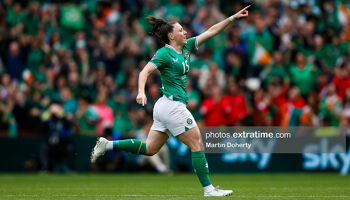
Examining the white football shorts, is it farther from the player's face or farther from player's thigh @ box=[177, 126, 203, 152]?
the player's face

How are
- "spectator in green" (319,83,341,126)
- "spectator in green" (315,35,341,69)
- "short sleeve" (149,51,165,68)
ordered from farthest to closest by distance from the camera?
"spectator in green" (315,35,341,69) → "spectator in green" (319,83,341,126) → "short sleeve" (149,51,165,68)

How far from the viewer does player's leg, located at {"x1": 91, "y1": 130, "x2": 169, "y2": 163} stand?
1028 centimetres

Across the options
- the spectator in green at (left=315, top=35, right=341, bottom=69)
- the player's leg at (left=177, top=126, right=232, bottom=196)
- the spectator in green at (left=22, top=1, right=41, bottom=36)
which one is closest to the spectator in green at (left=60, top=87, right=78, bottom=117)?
the spectator in green at (left=22, top=1, right=41, bottom=36)

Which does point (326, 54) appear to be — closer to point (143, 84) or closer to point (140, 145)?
point (140, 145)

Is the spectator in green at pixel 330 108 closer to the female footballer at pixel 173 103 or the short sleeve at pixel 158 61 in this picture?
the female footballer at pixel 173 103

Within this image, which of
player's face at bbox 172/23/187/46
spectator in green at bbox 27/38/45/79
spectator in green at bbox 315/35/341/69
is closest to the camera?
player's face at bbox 172/23/187/46

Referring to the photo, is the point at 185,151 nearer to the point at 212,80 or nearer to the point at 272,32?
the point at 212,80

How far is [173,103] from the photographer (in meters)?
9.98

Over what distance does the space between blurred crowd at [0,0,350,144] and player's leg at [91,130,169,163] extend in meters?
7.74

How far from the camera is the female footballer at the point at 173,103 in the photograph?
9867 mm

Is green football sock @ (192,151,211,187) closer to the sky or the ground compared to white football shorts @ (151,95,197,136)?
closer to the ground

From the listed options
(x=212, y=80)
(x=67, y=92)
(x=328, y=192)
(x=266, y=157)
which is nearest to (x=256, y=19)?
(x=212, y=80)

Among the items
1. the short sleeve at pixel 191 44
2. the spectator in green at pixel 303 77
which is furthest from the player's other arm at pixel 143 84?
the spectator in green at pixel 303 77

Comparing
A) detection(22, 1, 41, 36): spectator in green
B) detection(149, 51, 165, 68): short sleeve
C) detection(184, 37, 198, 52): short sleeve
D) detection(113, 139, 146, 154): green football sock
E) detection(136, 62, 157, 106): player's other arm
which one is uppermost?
detection(22, 1, 41, 36): spectator in green
